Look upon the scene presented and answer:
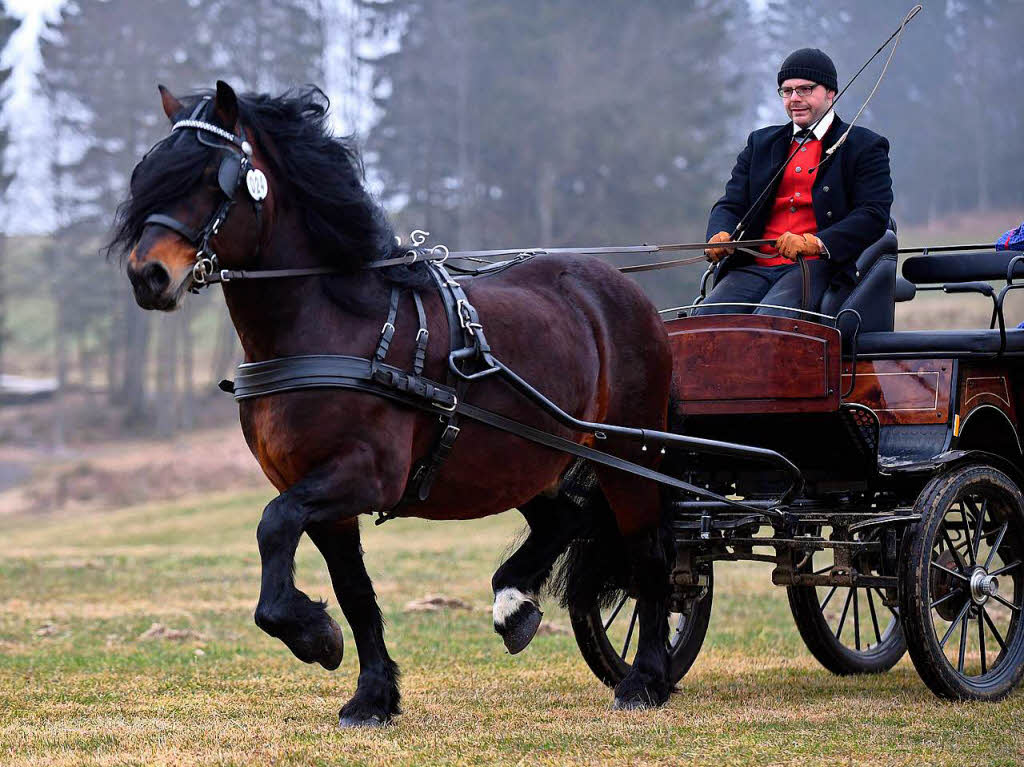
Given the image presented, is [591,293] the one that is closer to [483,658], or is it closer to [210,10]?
[483,658]

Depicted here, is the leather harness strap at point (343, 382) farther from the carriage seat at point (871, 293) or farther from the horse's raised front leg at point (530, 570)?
the carriage seat at point (871, 293)

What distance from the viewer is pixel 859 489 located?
6578mm

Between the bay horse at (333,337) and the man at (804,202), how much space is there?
A: 99 cm

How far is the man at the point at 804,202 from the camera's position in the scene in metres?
6.35

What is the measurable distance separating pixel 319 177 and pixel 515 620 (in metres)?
2.16

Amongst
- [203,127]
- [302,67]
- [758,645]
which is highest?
[302,67]

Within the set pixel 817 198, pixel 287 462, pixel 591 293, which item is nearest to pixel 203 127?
pixel 287 462

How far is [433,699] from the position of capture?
6.18 m

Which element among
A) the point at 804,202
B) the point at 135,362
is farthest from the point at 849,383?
the point at 135,362

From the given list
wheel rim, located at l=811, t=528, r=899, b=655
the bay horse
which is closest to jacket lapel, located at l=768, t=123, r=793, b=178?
the bay horse

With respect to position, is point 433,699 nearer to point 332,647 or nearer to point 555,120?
point 332,647

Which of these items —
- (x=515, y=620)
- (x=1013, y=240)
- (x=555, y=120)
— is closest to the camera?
(x=515, y=620)

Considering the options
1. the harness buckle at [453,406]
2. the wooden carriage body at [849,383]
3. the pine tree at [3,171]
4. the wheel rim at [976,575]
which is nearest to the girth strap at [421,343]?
the harness buckle at [453,406]

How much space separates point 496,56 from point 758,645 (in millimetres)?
31185
